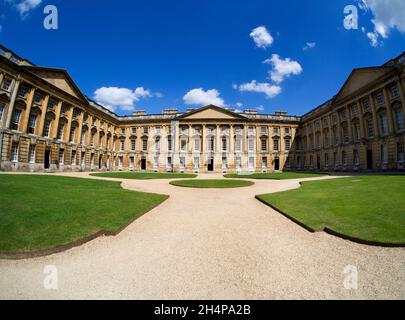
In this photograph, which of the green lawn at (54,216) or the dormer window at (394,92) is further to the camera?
the dormer window at (394,92)

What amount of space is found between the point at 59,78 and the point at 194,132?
2635 centimetres

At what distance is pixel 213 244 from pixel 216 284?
1.87 m

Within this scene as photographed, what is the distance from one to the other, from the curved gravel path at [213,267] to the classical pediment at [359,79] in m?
31.8

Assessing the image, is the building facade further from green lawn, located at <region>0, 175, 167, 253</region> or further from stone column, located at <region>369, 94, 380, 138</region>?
green lawn, located at <region>0, 175, 167, 253</region>

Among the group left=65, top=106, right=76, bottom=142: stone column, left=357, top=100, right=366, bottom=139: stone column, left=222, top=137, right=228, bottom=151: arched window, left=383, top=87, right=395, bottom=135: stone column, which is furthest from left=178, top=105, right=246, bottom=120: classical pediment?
left=383, top=87, right=395, bottom=135: stone column

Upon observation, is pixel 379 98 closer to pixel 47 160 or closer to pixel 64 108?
pixel 64 108

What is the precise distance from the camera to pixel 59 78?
31484 millimetres

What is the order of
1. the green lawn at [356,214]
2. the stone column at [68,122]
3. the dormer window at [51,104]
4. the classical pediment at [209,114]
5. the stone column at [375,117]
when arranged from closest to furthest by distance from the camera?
1. the green lawn at [356,214]
2. the stone column at [375,117]
3. the dormer window at [51,104]
4. the stone column at [68,122]
5. the classical pediment at [209,114]

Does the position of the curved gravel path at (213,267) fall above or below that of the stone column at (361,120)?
below

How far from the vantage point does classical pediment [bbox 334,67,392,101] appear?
28141 millimetres

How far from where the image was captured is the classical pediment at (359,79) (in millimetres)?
28141

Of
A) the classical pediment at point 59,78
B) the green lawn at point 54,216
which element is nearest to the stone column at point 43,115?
the classical pediment at point 59,78

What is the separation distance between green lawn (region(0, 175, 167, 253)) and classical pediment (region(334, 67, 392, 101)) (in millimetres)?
34272

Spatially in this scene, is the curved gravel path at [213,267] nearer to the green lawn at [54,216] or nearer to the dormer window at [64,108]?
the green lawn at [54,216]
